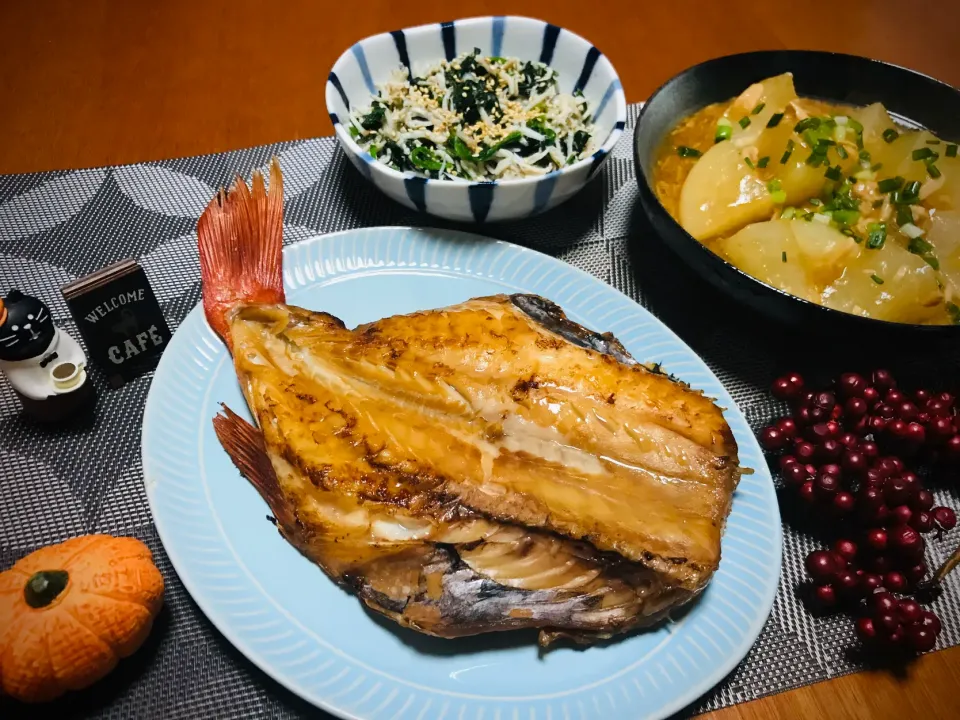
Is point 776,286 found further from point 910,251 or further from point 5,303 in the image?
point 5,303

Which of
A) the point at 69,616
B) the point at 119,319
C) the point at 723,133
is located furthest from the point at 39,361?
the point at 723,133

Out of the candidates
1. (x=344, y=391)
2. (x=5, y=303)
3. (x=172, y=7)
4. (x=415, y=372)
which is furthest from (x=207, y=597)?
(x=172, y=7)

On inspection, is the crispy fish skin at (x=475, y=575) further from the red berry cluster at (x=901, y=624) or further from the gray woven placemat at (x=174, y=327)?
the red berry cluster at (x=901, y=624)

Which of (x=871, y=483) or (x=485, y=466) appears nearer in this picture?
(x=485, y=466)

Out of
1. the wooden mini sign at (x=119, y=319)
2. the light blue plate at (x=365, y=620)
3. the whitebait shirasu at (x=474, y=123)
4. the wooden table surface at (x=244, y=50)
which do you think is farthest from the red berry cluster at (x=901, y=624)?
the wooden table surface at (x=244, y=50)

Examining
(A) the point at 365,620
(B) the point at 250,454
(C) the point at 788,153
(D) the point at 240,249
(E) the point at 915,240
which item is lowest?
(A) the point at 365,620

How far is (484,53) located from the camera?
2.29m

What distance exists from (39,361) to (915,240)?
7.27ft

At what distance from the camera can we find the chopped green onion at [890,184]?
1899mm

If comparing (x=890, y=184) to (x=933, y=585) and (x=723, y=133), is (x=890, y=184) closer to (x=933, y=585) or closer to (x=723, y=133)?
(x=723, y=133)

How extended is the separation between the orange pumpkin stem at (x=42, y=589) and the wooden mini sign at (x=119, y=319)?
1.96 ft

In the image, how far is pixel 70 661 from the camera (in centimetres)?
112

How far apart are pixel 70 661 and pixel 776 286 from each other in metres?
1.71

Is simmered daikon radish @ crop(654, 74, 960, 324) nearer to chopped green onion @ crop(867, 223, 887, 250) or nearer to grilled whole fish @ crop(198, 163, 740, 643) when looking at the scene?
chopped green onion @ crop(867, 223, 887, 250)
